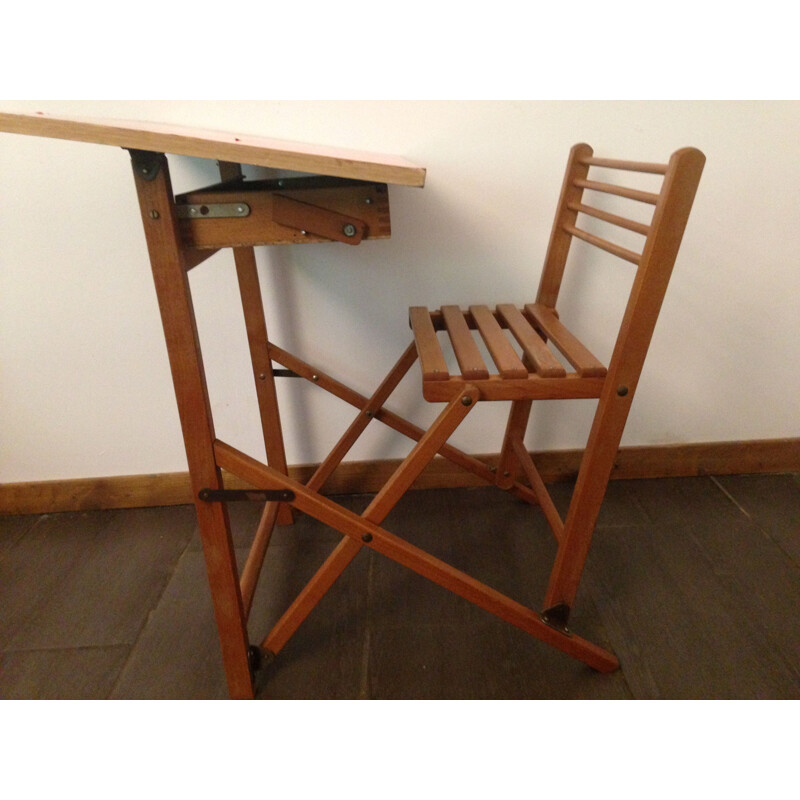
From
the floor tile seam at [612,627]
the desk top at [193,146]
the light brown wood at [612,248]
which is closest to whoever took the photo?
the desk top at [193,146]

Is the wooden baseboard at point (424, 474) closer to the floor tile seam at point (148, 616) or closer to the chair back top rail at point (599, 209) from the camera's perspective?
the floor tile seam at point (148, 616)

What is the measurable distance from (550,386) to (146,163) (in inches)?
22.9

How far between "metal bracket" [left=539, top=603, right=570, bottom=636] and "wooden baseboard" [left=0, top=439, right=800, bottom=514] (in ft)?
1.70

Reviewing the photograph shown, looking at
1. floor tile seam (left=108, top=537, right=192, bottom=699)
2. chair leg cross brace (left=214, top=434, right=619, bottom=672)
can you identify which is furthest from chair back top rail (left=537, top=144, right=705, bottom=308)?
floor tile seam (left=108, top=537, right=192, bottom=699)

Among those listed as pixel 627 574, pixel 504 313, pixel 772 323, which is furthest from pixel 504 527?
pixel 772 323

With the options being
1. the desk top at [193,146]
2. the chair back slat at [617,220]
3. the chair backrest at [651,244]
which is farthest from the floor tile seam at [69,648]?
the chair back slat at [617,220]

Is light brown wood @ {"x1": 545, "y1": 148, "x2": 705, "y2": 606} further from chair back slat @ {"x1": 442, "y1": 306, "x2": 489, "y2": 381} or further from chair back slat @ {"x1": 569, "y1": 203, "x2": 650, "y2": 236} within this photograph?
chair back slat @ {"x1": 442, "y1": 306, "x2": 489, "y2": 381}

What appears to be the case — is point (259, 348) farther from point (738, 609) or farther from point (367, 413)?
point (738, 609)

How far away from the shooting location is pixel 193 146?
58 cm

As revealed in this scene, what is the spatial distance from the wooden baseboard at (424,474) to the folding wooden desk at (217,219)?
573 mm

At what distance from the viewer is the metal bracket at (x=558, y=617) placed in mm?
947

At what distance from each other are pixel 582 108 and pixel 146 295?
0.99 metres

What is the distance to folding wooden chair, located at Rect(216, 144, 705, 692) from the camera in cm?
72

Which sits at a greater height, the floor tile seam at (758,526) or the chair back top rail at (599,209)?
the chair back top rail at (599,209)
